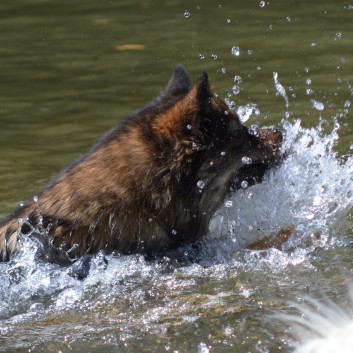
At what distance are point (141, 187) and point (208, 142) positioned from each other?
0.49 m

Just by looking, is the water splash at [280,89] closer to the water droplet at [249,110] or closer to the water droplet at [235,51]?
the water droplet at [249,110]

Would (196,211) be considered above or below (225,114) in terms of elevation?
below

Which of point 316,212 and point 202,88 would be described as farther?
point 316,212

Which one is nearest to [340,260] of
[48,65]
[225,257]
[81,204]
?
[225,257]

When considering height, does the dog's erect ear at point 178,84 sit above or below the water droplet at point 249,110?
above

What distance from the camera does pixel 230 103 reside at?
28.8ft

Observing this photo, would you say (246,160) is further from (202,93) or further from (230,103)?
(230,103)

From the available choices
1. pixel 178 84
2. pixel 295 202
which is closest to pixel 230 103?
pixel 295 202

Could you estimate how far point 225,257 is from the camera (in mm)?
6746

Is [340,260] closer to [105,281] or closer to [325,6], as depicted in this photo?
[105,281]

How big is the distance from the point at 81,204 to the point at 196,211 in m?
0.75

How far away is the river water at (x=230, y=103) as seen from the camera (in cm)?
576

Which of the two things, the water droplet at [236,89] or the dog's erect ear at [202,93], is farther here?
the water droplet at [236,89]

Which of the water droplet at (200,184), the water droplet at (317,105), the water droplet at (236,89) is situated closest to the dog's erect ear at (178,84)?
the water droplet at (200,184)
